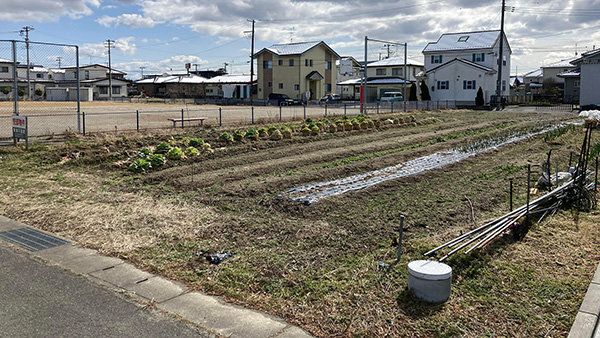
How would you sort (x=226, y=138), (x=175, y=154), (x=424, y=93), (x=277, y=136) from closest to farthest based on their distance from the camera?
(x=175, y=154) → (x=226, y=138) → (x=277, y=136) → (x=424, y=93)

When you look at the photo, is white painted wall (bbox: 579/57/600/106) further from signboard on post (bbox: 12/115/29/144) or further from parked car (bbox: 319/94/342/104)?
signboard on post (bbox: 12/115/29/144)

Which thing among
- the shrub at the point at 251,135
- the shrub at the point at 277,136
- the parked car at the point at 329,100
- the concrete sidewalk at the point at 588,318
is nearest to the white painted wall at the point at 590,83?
the parked car at the point at 329,100

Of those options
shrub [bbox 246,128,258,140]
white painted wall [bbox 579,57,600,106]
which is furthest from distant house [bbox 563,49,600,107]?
shrub [bbox 246,128,258,140]

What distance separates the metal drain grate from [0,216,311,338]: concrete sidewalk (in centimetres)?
21

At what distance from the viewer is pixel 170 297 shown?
5.26 metres

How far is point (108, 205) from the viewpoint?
29.8 ft

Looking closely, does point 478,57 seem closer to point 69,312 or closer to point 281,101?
point 281,101

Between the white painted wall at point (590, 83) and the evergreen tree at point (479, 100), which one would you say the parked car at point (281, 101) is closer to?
the evergreen tree at point (479, 100)

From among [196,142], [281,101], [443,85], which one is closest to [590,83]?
[443,85]

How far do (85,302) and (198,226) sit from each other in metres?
2.70

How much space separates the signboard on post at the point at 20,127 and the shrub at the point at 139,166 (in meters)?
4.18

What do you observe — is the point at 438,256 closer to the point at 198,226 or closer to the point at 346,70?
the point at 198,226

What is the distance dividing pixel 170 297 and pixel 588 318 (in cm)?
418

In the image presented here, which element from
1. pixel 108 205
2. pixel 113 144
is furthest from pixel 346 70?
pixel 108 205
